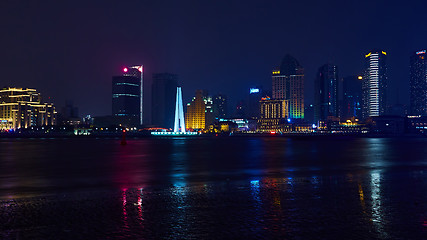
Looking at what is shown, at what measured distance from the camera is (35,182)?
70.8 ft

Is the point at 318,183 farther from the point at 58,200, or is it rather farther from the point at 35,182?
the point at 35,182

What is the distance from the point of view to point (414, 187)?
1936cm

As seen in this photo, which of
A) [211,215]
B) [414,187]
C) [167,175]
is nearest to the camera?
[211,215]

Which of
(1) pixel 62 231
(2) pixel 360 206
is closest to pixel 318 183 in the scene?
(2) pixel 360 206

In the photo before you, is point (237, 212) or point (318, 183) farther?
point (318, 183)

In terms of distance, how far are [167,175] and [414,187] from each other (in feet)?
46.7

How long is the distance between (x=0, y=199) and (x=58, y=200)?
2358 millimetres

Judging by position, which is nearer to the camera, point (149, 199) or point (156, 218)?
point (156, 218)

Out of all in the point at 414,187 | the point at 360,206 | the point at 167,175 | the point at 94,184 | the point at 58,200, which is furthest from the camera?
the point at 167,175

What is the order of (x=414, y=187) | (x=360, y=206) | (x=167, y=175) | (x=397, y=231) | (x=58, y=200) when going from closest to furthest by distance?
(x=397, y=231), (x=360, y=206), (x=58, y=200), (x=414, y=187), (x=167, y=175)

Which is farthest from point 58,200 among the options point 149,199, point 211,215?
point 211,215

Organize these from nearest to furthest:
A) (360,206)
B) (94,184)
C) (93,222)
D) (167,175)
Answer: (93,222)
(360,206)
(94,184)
(167,175)

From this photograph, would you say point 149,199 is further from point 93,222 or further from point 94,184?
point 94,184

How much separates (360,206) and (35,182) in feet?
54.9
